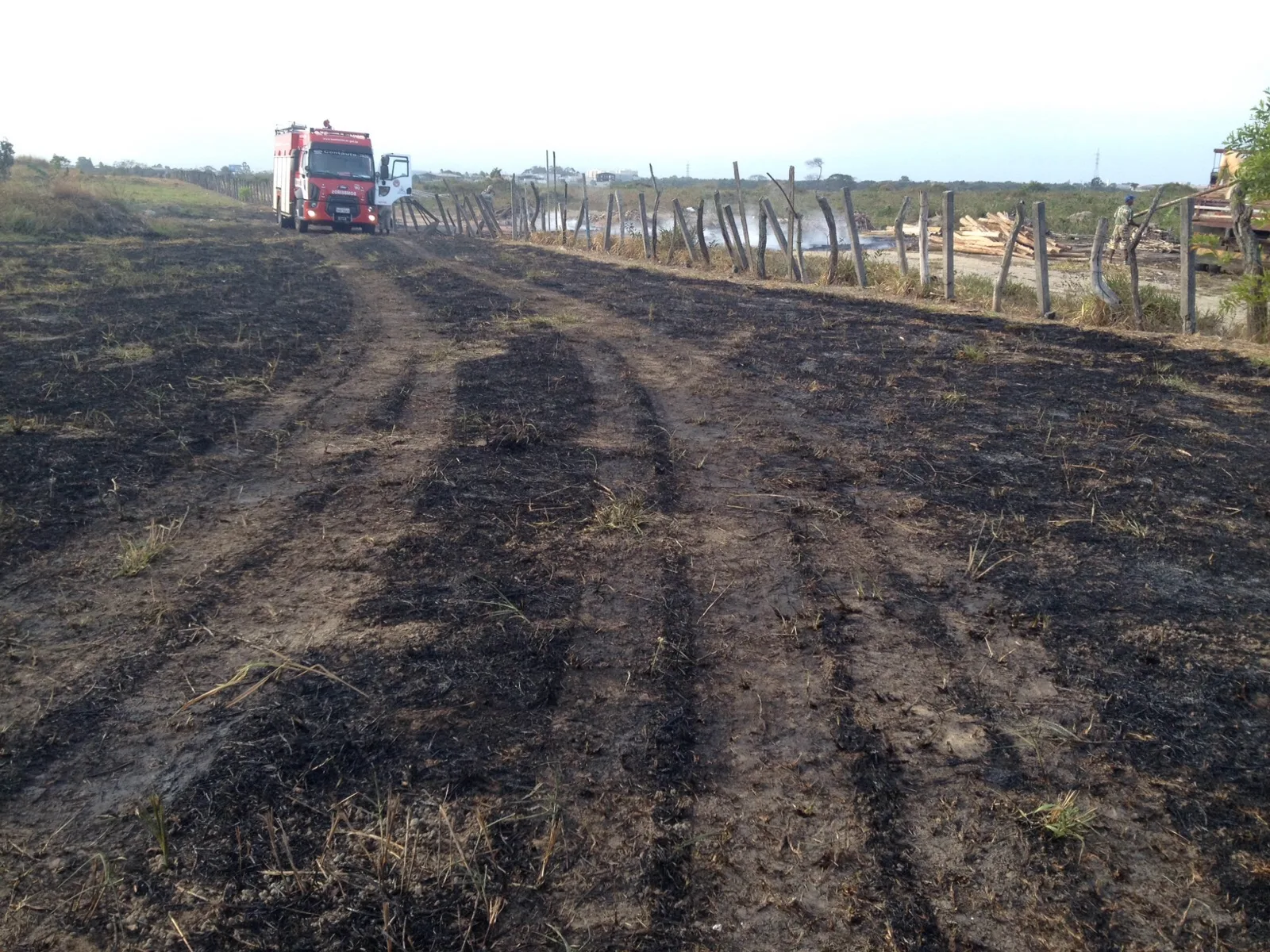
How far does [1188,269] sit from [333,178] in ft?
81.1

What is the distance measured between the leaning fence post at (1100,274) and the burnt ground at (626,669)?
462cm

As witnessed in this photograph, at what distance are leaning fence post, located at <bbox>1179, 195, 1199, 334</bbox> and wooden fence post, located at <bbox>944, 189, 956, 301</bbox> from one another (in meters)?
2.98

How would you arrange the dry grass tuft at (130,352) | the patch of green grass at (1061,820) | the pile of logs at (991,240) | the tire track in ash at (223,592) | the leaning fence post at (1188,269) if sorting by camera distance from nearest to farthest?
the patch of green grass at (1061,820), the tire track in ash at (223,592), the dry grass tuft at (130,352), the leaning fence post at (1188,269), the pile of logs at (991,240)

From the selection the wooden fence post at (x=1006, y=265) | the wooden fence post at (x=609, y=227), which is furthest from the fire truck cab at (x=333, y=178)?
the wooden fence post at (x=1006, y=265)

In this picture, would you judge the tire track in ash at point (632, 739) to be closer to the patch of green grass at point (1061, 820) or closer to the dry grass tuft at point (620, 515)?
the dry grass tuft at point (620, 515)

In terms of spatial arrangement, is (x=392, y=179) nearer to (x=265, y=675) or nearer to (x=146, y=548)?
(x=146, y=548)

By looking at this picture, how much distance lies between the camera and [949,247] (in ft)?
43.4

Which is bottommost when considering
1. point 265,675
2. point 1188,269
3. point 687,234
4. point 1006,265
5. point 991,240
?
point 265,675

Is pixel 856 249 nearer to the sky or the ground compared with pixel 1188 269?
nearer to the sky

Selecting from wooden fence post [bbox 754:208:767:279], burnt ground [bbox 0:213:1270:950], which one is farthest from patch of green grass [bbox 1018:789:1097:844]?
wooden fence post [bbox 754:208:767:279]

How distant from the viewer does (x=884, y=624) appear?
397 cm

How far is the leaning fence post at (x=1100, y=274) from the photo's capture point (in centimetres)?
1174

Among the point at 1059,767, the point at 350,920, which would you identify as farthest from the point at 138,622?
the point at 1059,767

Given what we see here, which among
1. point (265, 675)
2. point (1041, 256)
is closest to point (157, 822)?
point (265, 675)
